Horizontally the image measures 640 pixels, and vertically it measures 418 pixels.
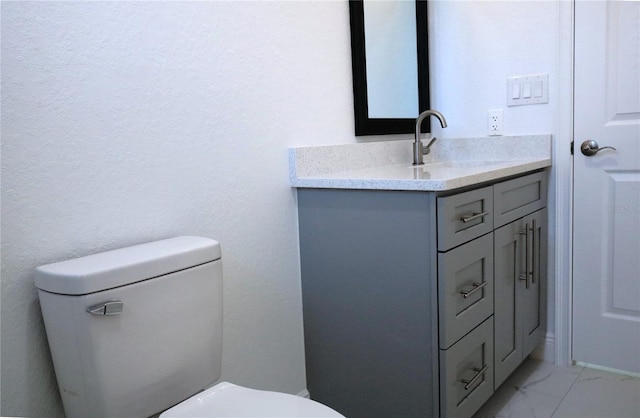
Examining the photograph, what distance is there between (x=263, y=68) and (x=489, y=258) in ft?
3.02

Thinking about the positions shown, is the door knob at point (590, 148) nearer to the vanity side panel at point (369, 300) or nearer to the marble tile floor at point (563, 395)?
the marble tile floor at point (563, 395)

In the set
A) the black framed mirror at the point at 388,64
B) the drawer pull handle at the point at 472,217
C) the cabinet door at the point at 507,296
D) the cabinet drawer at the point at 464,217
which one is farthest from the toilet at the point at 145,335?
the black framed mirror at the point at 388,64

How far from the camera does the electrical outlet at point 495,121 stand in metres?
2.31

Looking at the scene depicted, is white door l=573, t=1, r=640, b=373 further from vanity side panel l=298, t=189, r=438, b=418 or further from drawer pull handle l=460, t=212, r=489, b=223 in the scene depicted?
vanity side panel l=298, t=189, r=438, b=418

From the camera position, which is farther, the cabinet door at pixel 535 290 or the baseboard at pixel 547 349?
the baseboard at pixel 547 349

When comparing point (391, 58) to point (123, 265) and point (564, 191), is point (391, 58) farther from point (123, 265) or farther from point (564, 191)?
point (123, 265)

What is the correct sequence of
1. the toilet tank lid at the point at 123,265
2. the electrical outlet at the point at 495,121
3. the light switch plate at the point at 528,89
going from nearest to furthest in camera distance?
the toilet tank lid at the point at 123,265, the light switch plate at the point at 528,89, the electrical outlet at the point at 495,121

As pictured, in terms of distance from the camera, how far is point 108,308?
1068 mm

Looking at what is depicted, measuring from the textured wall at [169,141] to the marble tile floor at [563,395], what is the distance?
0.75m

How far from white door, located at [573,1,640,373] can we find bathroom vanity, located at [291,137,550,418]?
40 cm

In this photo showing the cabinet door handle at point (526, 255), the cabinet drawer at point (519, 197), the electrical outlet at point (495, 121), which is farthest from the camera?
the electrical outlet at point (495, 121)

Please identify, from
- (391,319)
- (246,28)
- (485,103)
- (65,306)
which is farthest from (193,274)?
(485,103)

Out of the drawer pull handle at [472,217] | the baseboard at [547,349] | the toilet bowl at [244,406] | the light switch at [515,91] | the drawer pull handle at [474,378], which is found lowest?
the baseboard at [547,349]

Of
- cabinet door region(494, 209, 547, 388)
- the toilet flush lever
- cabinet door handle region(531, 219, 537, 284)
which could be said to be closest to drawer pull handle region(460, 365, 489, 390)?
cabinet door region(494, 209, 547, 388)
